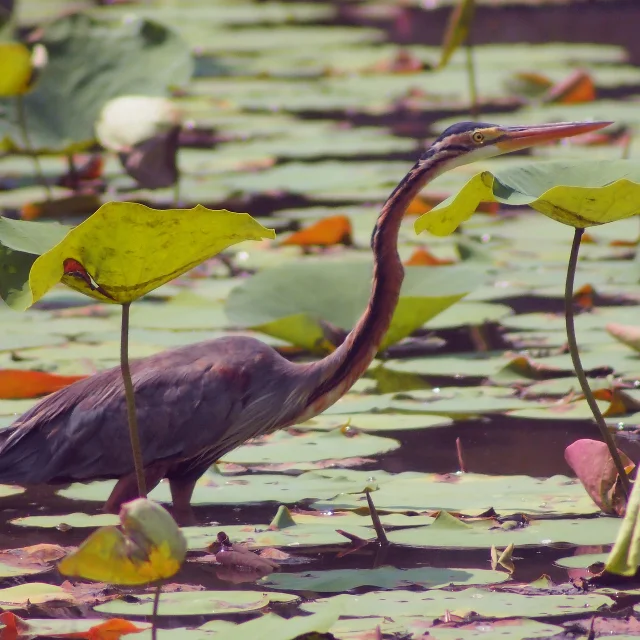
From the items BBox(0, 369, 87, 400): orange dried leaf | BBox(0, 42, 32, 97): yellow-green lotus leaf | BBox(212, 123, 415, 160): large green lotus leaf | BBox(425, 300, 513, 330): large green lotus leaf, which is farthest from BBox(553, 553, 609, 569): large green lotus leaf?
BBox(212, 123, 415, 160): large green lotus leaf

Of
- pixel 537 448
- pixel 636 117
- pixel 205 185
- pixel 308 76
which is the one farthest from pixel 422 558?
pixel 308 76

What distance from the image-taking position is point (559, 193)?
283cm

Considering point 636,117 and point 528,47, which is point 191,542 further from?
point 528,47

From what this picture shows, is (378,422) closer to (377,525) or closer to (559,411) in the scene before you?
(559,411)

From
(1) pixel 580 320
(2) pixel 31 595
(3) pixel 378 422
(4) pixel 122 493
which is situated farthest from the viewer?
(1) pixel 580 320

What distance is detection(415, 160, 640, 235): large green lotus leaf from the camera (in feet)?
9.36

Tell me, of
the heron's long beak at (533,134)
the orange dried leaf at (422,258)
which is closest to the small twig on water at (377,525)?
the heron's long beak at (533,134)

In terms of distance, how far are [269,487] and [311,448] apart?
28 cm

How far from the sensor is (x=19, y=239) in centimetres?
288

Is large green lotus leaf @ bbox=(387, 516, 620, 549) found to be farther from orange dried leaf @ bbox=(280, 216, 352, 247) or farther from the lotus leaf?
orange dried leaf @ bbox=(280, 216, 352, 247)

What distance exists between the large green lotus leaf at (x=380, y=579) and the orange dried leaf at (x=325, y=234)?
2904 mm

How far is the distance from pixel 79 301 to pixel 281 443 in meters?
1.69

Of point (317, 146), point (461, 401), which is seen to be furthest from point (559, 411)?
point (317, 146)

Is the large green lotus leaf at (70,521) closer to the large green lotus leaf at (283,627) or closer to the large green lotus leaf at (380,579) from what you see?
the large green lotus leaf at (380,579)
